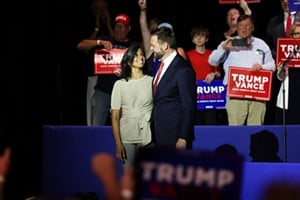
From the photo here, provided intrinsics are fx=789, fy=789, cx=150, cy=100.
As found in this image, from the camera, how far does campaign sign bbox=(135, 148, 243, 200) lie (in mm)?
2514

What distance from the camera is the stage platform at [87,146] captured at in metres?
8.46

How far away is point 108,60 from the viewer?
9039 mm

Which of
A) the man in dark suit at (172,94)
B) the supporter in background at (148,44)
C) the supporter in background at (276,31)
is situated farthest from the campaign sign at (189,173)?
the supporter in background at (276,31)

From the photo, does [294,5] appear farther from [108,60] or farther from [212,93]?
[108,60]

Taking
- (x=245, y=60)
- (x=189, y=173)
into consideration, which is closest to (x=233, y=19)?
(x=245, y=60)

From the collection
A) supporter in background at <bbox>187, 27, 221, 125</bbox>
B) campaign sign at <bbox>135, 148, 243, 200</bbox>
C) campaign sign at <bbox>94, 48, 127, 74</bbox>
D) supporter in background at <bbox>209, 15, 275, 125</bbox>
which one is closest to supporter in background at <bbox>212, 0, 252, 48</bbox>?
supporter in background at <bbox>187, 27, 221, 125</bbox>

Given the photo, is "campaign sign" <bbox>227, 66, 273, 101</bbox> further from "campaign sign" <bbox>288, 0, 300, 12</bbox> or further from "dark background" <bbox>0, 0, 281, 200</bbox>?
"dark background" <bbox>0, 0, 281, 200</bbox>

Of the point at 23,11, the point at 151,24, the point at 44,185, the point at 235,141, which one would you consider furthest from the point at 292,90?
the point at 23,11

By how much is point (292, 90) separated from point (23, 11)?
3518 millimetres

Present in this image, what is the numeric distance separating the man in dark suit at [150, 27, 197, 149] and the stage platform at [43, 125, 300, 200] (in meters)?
1.86

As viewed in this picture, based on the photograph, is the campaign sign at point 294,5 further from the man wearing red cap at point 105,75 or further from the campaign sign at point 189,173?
the campaign sign at point 189,173

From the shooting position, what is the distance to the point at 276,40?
9016mm

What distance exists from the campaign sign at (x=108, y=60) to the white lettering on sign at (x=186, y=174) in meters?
6.39

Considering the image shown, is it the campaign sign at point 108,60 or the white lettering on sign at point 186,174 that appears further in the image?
the campaign sign at point 108,60
